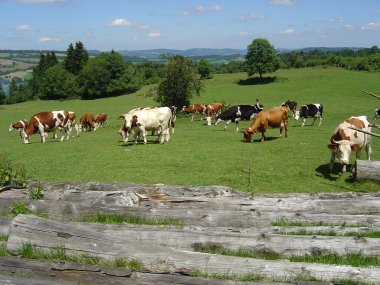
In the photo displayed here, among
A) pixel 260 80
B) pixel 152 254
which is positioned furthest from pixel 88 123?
pixel 260 80

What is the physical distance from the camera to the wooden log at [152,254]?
19.2 ft

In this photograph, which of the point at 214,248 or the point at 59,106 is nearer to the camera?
the point at 214,248

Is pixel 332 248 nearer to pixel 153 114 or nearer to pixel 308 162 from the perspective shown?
pixel 308 162

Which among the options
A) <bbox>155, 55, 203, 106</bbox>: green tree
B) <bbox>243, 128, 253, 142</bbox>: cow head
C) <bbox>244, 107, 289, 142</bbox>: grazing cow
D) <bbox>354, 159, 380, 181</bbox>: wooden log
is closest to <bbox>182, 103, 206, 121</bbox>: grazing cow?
<bbox>155, 55, 203, 106</bbox>: green tree

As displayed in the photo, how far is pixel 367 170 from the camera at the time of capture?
51.4ft

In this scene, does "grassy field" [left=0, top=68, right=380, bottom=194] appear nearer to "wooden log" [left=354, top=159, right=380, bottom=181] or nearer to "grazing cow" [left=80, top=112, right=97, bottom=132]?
"wooden log" [left=354, top=159, right=380, bottom=181]

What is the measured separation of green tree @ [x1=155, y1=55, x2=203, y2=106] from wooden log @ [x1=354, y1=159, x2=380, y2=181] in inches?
1605

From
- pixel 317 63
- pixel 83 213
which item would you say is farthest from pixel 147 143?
pixel 317 63

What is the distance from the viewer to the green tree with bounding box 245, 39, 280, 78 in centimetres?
9375

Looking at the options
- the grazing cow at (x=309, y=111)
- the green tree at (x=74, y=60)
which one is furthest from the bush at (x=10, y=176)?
the green tree at (x=74, y=60)

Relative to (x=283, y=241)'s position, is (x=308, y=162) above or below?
below

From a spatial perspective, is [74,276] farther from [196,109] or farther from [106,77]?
[106,77]

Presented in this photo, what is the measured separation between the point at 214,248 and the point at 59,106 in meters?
80.6

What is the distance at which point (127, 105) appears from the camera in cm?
7331
